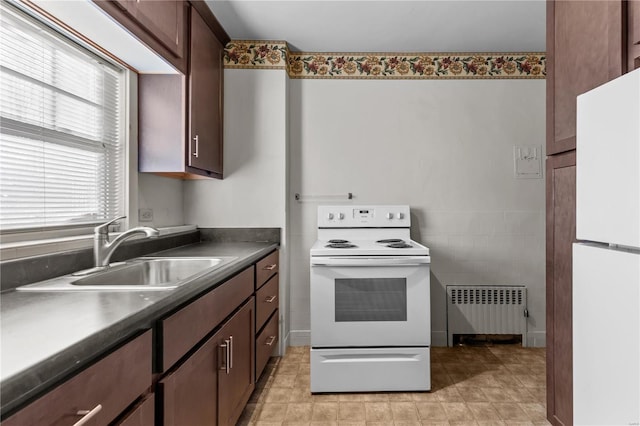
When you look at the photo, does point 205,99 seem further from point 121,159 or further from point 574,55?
point 574,55

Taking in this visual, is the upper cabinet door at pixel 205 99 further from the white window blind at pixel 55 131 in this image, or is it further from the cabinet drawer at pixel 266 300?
the cabinet drawer at pixel 266 300

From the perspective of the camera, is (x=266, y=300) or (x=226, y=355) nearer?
(x=226, y=355)

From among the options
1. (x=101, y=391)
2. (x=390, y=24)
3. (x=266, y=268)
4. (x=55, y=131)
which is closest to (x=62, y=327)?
(x=101, y=391)

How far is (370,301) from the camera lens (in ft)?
7.54

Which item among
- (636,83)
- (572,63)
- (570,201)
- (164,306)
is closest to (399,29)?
(572,63)

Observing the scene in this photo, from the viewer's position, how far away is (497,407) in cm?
212

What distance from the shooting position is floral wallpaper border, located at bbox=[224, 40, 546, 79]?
121 inches

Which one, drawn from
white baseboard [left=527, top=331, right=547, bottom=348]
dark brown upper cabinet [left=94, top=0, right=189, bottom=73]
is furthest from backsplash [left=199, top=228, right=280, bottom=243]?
white baseboard [left=527, top=331, right=547, bottom=348]

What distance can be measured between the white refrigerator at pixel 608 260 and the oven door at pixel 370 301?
1323 mm

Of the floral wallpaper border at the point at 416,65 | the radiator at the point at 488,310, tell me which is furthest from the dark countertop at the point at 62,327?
the radiator at the point at 488,310

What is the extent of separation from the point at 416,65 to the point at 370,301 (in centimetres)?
192

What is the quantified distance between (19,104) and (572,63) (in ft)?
7.20

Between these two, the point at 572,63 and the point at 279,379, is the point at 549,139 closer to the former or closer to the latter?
the point at 572,63

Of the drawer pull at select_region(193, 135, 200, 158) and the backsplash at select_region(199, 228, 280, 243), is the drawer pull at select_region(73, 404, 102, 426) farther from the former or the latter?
the backsplash at select_region(199, 228, 280, 243)
